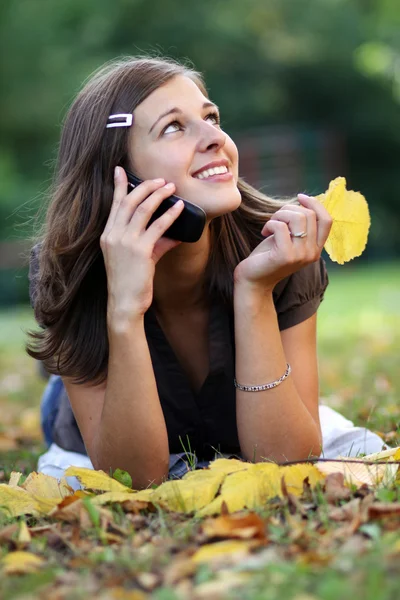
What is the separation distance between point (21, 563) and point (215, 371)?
1315mm

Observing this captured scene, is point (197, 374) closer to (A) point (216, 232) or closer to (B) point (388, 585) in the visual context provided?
(A) point (216, 232)

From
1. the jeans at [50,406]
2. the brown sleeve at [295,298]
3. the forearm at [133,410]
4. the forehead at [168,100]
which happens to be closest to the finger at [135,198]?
the forehead at [168,100]

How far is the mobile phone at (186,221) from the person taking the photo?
9.36 feet

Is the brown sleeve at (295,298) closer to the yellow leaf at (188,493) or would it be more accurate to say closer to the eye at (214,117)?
the eye at (214,117)

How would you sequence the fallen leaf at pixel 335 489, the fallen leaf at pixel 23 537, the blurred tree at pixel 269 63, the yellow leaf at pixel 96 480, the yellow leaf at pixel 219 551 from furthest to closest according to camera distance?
the blurred tree at pixel 269 63
the yellow leaf at pixel 96 480
the fallen leaf at pixel 335 489
the fallen leaf at pixel 23 537
the yellow leaf at pixel 219 551

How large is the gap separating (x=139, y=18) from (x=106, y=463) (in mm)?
24283

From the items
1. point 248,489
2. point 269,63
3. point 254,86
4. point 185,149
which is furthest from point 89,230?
point 269,63

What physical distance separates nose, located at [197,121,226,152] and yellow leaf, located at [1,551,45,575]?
4.62ft

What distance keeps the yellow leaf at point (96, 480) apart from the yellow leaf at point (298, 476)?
49 centimetres

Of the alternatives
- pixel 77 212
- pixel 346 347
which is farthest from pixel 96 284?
pixel 346 347

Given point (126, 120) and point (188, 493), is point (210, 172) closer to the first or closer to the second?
point (126, 120)

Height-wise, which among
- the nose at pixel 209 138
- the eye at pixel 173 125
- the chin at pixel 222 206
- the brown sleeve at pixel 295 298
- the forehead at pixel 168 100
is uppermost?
the forehead at pixel 168 100

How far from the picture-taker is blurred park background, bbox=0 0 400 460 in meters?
21.8

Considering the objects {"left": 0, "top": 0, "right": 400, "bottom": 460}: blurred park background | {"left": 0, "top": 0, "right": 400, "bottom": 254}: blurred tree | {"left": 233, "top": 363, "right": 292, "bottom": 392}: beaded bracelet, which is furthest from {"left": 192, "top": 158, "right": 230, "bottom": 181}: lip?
{"left": 0, "top": 0, "right": 400, "bottom": 254}: blurred tree
